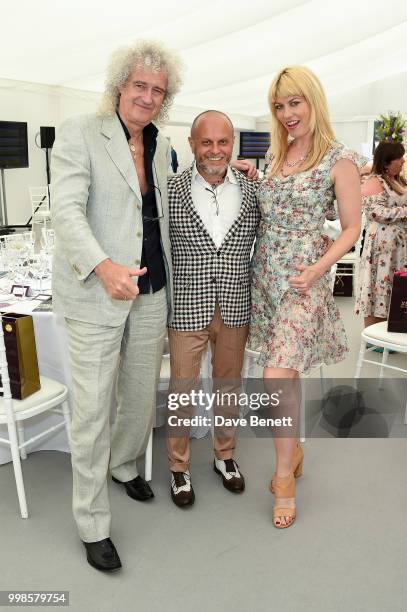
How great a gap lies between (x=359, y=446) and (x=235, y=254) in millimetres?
1405

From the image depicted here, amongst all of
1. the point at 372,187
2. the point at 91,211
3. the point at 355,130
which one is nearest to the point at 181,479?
the point at 91,211

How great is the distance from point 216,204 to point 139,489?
1276mm

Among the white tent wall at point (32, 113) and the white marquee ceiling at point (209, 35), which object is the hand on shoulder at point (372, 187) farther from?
the white tent wall at point (32, 113)

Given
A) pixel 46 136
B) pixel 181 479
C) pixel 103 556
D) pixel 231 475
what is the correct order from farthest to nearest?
pixel 46 136, pixel 231 475, pixel 181 479, pixel 103 556

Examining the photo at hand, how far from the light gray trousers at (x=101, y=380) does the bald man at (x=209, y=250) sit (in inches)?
4.6

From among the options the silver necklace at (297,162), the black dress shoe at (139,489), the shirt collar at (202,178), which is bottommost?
the black dress shoe at (139,489)

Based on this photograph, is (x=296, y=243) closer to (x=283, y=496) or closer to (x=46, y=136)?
(x=283, y=496)

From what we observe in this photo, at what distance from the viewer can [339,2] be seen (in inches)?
247

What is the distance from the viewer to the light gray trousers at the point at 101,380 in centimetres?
196

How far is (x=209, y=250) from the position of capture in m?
2.19

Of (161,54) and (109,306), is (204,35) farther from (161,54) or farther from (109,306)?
(109,306)

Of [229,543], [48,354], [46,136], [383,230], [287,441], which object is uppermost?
[46,136]

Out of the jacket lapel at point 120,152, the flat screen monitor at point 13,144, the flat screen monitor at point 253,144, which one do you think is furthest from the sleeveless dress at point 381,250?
the flat screen monitor at point 253,144

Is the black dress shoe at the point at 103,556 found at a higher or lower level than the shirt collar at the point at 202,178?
lower
